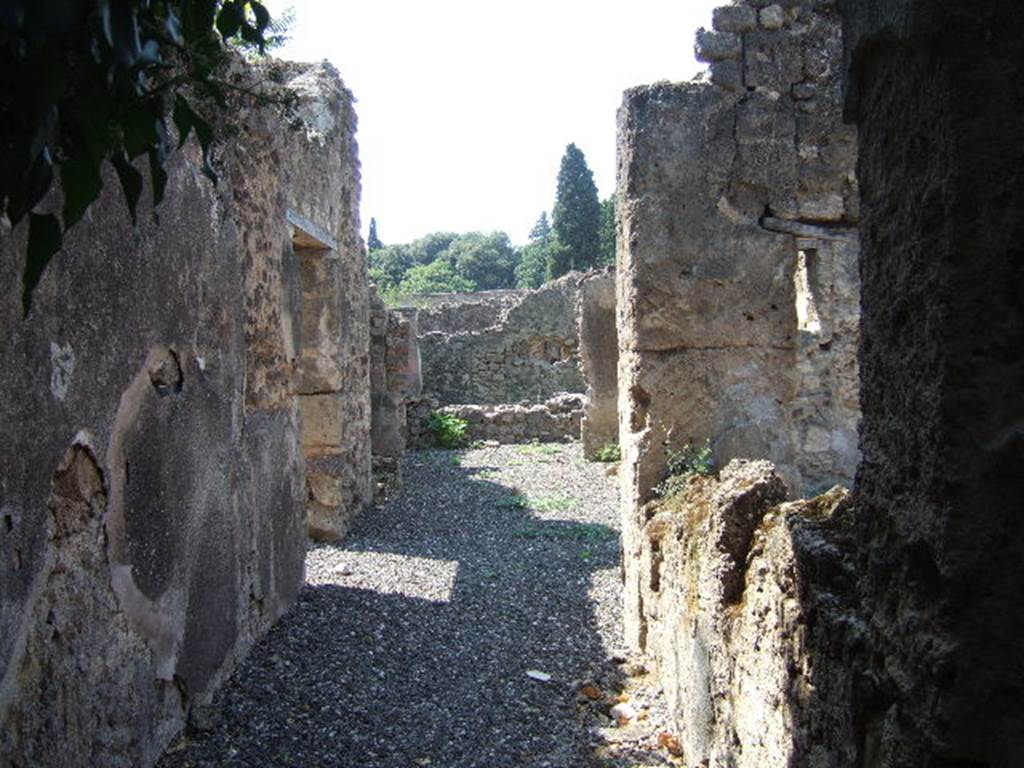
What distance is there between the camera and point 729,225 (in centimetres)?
432

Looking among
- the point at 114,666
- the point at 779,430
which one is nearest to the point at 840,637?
the point at 114,666

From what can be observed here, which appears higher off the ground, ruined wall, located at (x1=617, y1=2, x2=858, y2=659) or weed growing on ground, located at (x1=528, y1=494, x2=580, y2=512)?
ruined wall, located at (x1=617, y1=2, x2=858, y2=659)

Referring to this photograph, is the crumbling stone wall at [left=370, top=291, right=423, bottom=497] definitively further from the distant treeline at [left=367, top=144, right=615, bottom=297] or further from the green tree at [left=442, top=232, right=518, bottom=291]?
the green tree at [left=442, top=232, right=518, bottom=291]

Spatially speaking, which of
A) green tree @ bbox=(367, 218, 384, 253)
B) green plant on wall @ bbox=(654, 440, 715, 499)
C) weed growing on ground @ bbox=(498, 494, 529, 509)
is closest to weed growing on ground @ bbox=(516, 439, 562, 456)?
weed growing on ground @ bbox=(498, 494, 529, 509)

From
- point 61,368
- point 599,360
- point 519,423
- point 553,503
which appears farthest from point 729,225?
point 519,423

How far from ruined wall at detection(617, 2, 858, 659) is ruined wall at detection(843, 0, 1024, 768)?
9.91 feet

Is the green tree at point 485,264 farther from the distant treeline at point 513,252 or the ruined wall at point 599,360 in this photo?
the ruined wall at point 599,360

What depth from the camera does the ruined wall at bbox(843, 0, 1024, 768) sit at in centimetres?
110

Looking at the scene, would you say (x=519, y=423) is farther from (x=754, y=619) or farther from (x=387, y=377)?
(x=754, y=619)

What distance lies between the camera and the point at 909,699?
122 cm

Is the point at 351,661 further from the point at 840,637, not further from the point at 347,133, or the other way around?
the point at 347,133

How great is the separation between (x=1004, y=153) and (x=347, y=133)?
779cm

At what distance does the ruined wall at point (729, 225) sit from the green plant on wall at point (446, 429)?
9081mm

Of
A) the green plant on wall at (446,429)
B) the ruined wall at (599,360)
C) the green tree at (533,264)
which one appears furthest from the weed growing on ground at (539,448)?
the green tree at (533,264)
